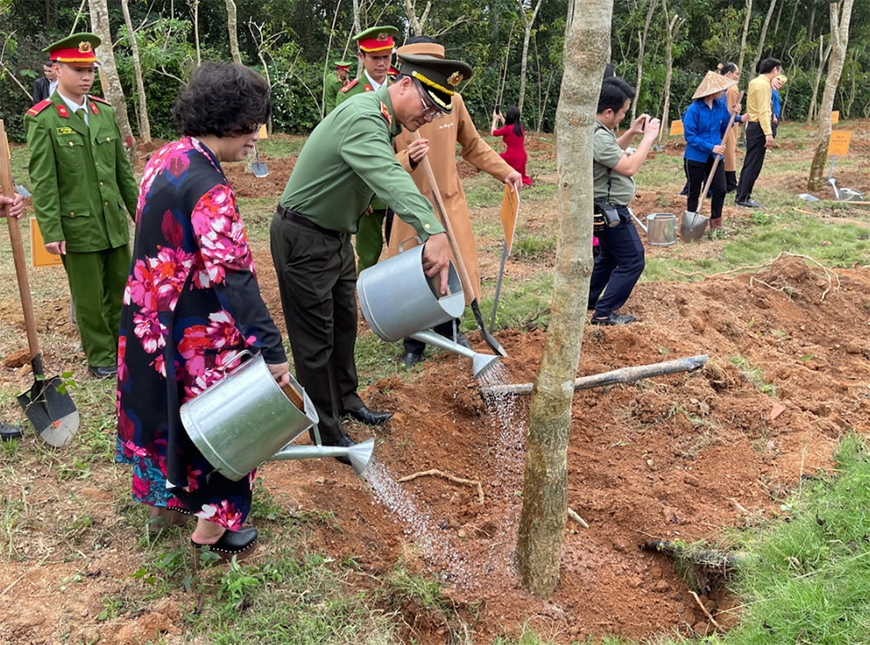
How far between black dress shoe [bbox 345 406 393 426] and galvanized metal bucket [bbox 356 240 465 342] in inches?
24.5

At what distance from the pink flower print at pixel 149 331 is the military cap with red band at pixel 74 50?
83.2 inches

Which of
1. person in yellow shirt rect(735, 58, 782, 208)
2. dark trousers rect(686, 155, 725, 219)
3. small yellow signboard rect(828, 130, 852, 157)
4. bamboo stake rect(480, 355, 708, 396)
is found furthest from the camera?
small yellow signboard rect(828, 130, 852, 157)

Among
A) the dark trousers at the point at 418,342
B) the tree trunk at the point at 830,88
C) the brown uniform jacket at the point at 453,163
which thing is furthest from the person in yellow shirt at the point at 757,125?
the dark trousers at the point at 418,342

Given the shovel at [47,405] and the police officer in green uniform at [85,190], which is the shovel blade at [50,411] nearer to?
the shovel at [47,405]

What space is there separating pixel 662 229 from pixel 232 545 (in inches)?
221

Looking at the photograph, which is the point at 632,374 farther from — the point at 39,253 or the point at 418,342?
the point at 39,253

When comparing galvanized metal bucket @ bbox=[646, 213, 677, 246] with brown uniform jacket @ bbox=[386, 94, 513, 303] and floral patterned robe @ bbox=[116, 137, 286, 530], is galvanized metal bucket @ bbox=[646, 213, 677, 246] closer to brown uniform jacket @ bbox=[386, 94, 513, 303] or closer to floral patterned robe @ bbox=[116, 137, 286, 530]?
brown uniform jacket @ bbox=[386, 94, 513, 303]

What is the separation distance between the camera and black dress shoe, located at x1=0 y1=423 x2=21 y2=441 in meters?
3.23

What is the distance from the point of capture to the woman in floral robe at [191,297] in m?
2.09

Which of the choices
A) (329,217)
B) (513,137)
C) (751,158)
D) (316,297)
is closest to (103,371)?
(316,297)

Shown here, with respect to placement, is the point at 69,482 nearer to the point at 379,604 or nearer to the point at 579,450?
the point at 379,604

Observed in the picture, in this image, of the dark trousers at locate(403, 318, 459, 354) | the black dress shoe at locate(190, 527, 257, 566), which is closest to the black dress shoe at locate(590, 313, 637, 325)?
the dark trousers at locate(403, 318, 459, 354)

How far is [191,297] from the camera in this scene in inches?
86.1

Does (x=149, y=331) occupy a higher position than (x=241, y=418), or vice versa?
(x=149, y=331)
